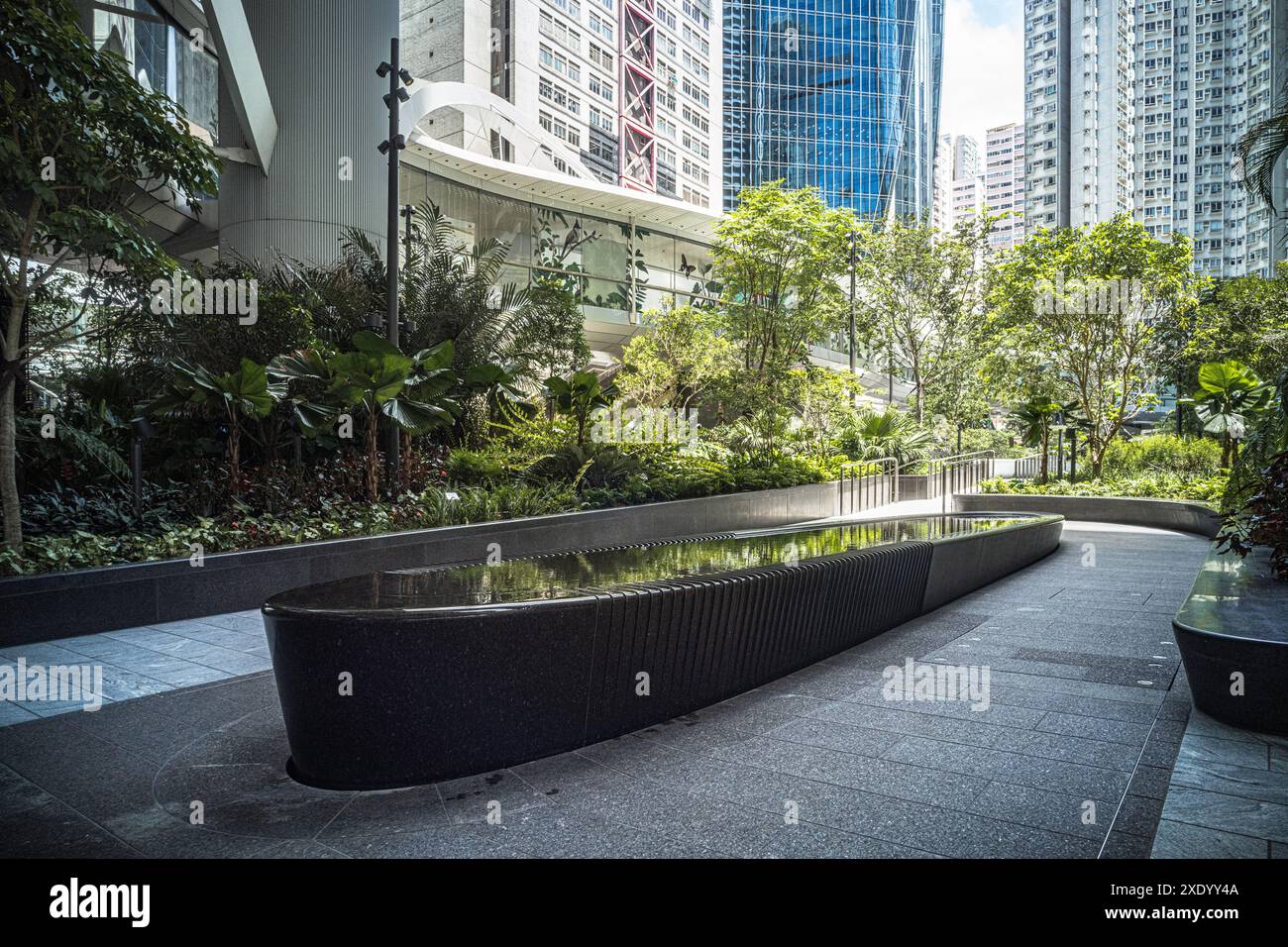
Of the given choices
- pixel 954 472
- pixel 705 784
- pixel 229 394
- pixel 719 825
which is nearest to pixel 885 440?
pixel 954 472

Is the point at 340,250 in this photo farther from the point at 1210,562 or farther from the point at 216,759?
the point at 1210,562

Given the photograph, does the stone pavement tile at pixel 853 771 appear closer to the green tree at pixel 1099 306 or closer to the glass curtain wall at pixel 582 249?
the green tree at pixel 1099 306

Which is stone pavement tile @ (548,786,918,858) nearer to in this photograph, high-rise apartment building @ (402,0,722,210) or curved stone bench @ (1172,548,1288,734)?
curved stone bench @ (1172,548,1288,734)

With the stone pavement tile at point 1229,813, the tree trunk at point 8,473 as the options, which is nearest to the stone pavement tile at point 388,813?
the stone pavement tile at point 1229,813

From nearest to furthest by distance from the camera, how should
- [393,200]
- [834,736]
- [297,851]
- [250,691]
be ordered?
1. [297,851]
2. [834,736]
3. [250,691]
4. [393,200]

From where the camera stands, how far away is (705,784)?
11.9ft

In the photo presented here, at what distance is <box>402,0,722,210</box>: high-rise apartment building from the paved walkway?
1386 inches

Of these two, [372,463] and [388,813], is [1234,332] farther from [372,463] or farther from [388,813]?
[388,813]

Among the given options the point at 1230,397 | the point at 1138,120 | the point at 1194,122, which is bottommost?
the point at 1230,397

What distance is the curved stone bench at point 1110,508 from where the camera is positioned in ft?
50.8

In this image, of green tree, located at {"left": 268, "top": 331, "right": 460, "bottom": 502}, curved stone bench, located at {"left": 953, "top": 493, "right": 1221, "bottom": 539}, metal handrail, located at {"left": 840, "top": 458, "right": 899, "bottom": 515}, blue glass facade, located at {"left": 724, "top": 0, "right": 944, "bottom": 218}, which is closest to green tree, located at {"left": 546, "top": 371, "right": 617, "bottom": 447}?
green tree, located at {"left": 268, "top": 331, "right": 460, "bottom": 502}

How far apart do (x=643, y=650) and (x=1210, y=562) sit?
501 cm

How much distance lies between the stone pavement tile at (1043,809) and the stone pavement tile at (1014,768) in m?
0.09

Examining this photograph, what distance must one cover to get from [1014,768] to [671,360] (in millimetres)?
20522
